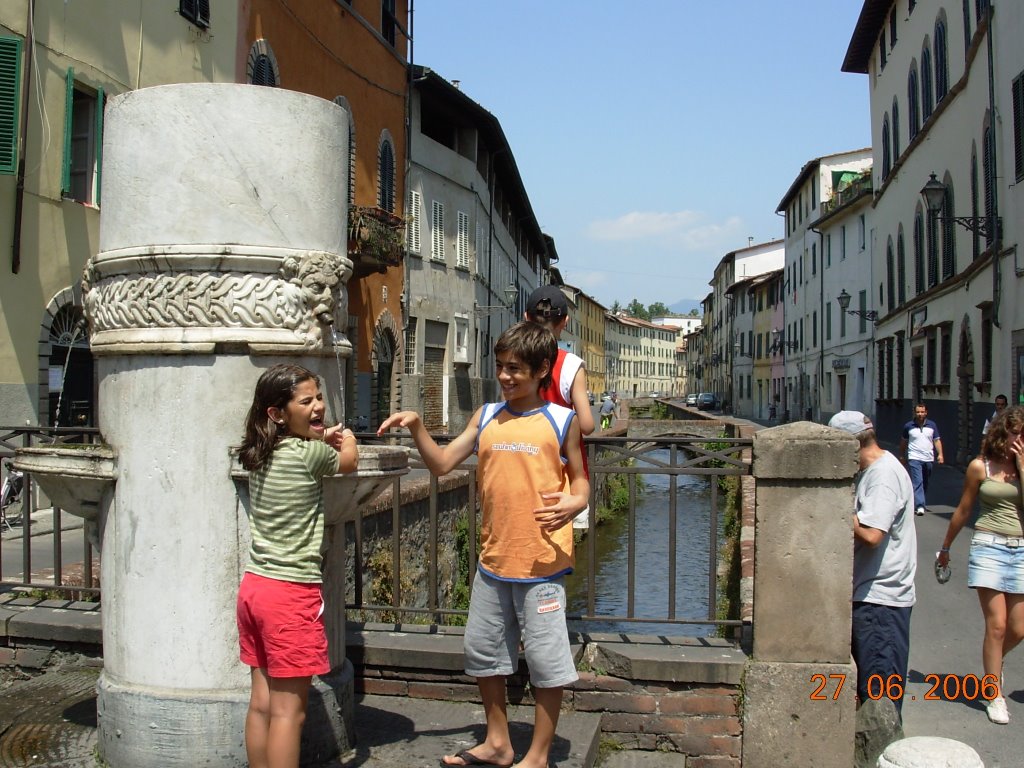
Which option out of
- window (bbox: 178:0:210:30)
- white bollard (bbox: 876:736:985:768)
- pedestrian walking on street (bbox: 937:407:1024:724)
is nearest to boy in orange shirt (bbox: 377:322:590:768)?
white bollard (bbox: 876:736:985:768)

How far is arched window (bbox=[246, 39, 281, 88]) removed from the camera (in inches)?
661

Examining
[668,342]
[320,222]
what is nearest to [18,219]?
[320,222]

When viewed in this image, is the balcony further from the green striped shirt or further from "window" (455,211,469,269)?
the green striped shirt

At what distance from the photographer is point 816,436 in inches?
182

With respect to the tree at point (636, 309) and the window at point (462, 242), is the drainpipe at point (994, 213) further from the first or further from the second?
the tree at point (636, 309)

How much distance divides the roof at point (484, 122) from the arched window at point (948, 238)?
12.0 metres

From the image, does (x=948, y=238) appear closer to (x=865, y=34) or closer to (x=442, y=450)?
(x=865, y=34)

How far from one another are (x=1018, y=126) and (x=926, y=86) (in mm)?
9206

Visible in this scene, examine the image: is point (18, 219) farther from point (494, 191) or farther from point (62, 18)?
point (494, 191)

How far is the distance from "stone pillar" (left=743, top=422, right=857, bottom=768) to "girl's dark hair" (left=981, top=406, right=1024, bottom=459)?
1.47 m

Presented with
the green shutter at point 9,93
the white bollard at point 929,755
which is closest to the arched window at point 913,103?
the green shutter at point 9,93

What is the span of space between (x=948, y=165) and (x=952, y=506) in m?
10.7

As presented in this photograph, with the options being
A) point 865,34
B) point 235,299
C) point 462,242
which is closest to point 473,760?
point 235,299
